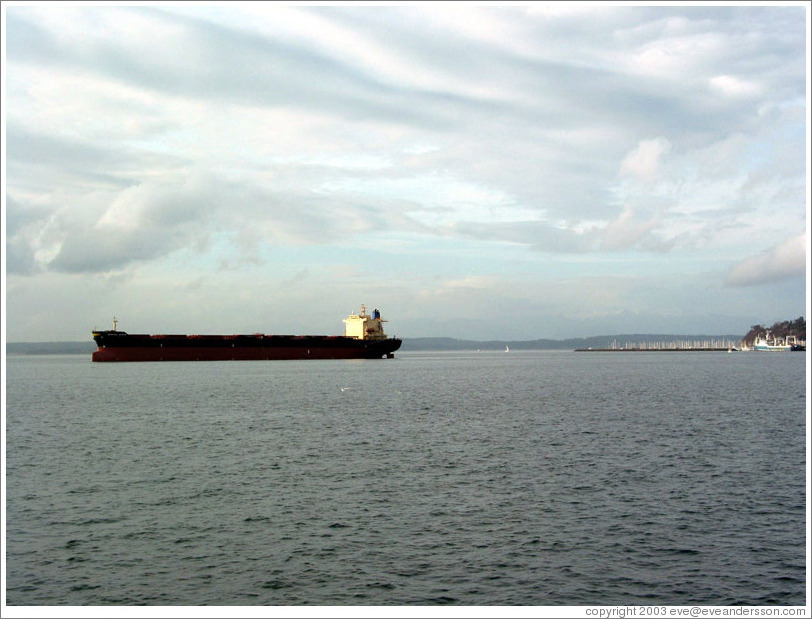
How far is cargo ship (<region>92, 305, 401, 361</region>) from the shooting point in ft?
440

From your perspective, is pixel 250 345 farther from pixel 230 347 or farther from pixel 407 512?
pixel 407 512

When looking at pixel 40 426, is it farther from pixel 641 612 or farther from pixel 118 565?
pixel 641 612

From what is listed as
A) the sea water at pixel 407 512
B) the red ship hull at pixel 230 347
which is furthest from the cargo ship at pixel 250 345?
the sea water at pixel 407 512

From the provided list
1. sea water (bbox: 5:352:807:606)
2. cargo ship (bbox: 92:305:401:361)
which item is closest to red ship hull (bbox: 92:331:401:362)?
cargo ship (bbox: 92:305:401:361)

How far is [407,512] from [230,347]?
414 ft

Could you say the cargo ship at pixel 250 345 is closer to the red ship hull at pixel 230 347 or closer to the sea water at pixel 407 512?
the red ship hull at pixel 230 347

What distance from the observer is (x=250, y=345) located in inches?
5625

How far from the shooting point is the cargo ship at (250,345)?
134125 millimetres

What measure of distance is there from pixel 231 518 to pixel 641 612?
41.5 feet

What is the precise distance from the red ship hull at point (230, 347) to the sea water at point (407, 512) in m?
91.8

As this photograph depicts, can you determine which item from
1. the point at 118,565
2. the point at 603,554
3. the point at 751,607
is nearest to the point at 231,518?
the point at 118,565

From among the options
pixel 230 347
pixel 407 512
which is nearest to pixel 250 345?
pixel 230 347

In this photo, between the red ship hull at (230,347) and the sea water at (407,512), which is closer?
the sea water at (407,512)

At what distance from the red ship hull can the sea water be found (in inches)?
3612
